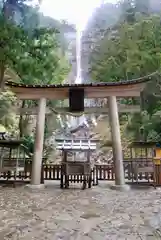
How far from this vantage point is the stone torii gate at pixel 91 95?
7262mm

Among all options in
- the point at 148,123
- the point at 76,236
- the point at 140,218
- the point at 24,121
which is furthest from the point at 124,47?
the point at 76,236

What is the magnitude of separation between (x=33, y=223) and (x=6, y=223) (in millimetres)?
415

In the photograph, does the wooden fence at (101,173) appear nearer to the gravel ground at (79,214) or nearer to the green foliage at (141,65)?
the gravel ground at (79,214)

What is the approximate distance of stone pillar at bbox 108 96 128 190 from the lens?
23.6ft

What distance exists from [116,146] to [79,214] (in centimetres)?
327

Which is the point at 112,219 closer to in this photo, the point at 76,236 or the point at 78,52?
the point at 76,236

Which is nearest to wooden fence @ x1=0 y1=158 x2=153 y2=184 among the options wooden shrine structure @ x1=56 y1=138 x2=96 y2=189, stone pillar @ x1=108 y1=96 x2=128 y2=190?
wooden shrine structure @ x1=56 y1=138 x2=96 y2=189

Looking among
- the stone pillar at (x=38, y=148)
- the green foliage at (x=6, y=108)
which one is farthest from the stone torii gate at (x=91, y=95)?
the green foliage at (x=6, y=108)

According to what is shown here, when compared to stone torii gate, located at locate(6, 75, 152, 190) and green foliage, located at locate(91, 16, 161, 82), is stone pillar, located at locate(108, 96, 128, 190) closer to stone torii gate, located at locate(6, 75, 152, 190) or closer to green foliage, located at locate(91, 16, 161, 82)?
stone torii gate, located at locate(6, 75, 152, 190)

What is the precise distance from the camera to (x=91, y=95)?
7.81 metres

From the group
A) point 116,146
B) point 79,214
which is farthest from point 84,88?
point 79,214

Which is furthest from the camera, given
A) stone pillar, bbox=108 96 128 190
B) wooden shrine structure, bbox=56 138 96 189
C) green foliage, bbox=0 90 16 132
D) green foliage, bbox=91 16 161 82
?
green foliage, bbox=91 16 161 82

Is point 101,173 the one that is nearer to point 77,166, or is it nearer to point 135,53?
point 77,166

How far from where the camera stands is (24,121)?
1381cm
